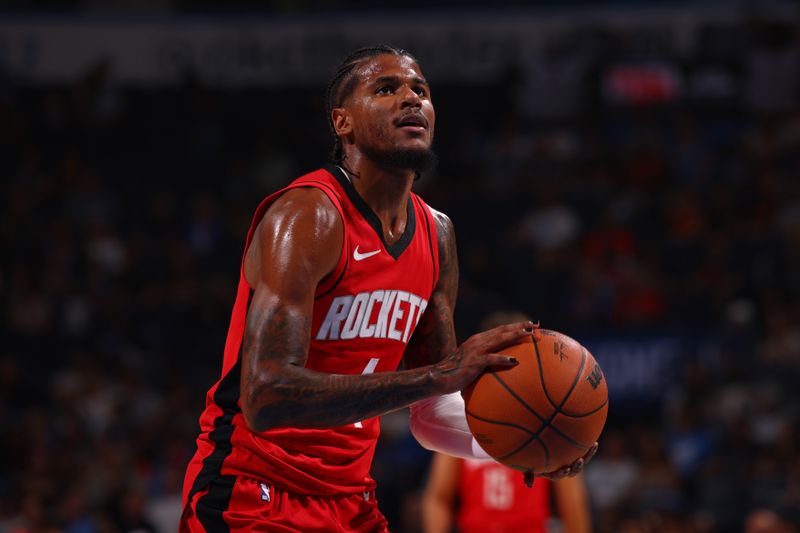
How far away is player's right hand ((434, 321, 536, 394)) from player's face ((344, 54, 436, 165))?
67 centimetres

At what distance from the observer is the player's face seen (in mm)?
3525

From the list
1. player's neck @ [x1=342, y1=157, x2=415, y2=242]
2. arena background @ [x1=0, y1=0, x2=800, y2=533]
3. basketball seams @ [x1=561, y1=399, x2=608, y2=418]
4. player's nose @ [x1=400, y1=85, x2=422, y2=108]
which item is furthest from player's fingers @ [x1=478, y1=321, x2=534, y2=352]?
arena background @ [x1=0, y1=0, x2=800, y2=533]

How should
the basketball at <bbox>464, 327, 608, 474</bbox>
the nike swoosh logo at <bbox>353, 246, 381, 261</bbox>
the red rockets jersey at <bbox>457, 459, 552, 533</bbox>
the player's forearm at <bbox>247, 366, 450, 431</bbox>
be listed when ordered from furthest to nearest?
the red rockets jersey at <bbox>457, 459, 552, 533</bbox> → the nike swoosh logo at <bbox>353, 246, 381, 261</bbox> → the basketball at <bbox>464, 327, 608, 474</bbox> → the player's forearm at <bbox>247, 366, 450, 431</bbox>

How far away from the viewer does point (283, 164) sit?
1377 cm

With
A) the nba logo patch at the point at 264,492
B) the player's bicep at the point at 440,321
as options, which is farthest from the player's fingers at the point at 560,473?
the nba logo patch at the point at 264,492

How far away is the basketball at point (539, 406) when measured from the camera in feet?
10.8

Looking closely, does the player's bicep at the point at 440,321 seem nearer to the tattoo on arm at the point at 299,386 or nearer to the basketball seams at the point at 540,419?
the basketball seams at the point at 540,419

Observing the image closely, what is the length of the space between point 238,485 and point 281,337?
1.80 feet

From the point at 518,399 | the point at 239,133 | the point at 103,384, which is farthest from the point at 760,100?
the point at 518,399

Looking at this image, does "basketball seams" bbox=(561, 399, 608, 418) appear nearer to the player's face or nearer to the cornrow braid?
the player's face

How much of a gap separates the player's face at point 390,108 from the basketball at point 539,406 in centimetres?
72

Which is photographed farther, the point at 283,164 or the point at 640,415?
the point at 283,164

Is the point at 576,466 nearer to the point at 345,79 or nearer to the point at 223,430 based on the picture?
the point at 223,430

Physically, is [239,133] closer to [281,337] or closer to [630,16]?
[630,16]
